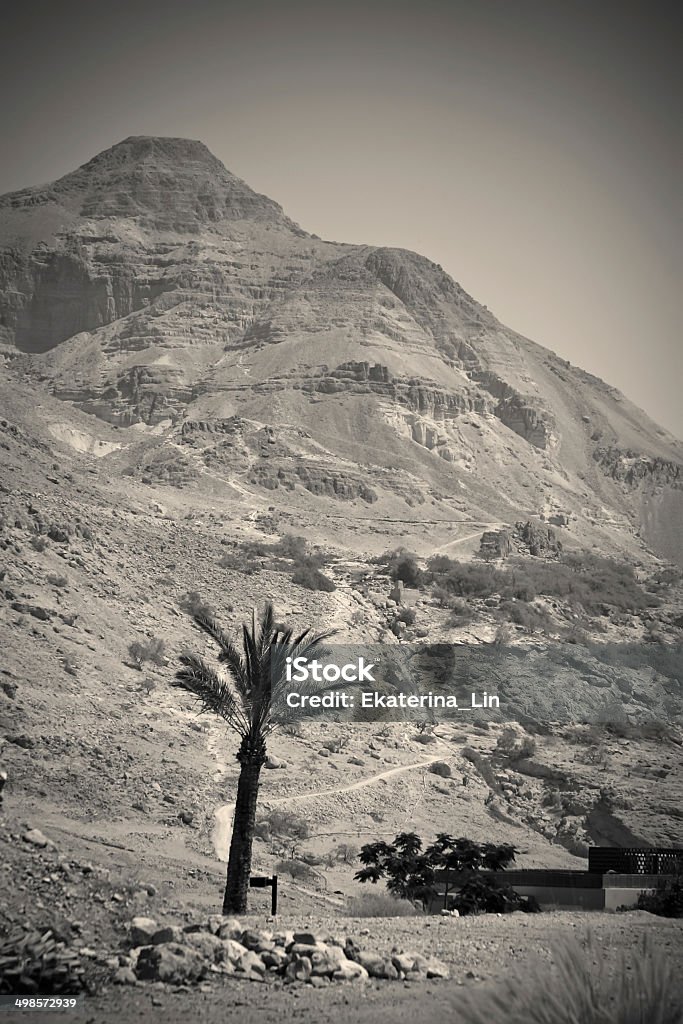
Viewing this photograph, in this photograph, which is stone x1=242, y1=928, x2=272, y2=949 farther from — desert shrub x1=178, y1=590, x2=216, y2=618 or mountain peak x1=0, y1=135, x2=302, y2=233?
mountain peak x1=0, y1=135, x2=302, y2=233

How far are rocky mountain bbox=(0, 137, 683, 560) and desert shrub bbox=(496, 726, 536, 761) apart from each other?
108 feet

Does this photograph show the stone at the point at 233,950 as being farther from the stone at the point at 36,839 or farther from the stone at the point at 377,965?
the stone at the point at 36,839

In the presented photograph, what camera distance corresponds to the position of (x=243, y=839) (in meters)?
18.0

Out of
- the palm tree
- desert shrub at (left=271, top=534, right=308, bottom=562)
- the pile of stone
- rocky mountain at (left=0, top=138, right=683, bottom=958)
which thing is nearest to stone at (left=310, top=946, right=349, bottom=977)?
the pile of stone

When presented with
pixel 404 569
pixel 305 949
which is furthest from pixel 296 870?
pixel 404 569

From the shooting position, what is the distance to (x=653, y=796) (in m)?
32.2

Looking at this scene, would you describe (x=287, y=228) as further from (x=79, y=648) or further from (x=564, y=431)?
(x=79, y=648)

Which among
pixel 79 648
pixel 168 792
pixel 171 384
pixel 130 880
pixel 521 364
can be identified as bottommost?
pixel 130 880

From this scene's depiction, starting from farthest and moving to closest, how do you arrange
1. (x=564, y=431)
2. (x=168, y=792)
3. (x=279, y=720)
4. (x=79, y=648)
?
1. (x=564, y=431)
2. (x=79, y=648)
3. (x=168, y=792)
4. (x=279, y=720)

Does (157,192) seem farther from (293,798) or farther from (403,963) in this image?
(403,963)

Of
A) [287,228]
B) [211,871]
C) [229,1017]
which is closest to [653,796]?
[211,871]

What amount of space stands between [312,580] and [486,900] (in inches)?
1142

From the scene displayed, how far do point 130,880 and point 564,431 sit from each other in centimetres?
10644

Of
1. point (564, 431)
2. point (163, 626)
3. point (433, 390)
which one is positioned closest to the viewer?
point (163, 626)
